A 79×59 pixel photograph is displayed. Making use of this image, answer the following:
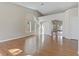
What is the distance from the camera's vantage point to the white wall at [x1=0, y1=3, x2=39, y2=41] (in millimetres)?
1389

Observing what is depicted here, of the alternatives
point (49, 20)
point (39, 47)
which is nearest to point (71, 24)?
point (49, 20)

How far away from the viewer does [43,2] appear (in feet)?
4.64

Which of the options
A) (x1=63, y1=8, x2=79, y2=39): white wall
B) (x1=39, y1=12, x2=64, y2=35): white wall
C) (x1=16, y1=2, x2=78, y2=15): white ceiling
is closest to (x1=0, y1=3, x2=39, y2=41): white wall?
(x1=16, y1=2, x2=78, y2=15): white ceiling

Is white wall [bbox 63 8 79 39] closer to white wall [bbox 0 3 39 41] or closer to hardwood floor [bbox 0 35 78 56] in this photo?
hardwood floor [bbox 0 35 78 56]

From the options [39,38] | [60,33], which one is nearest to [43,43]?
[39,38]

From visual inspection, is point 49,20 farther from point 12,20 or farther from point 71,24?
point 12,20

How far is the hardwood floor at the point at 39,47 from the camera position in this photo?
1387mm

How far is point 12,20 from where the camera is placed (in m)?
1.44

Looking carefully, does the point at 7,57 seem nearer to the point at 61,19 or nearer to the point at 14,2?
the point at 14,2

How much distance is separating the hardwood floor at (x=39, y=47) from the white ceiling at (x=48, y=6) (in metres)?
0.30

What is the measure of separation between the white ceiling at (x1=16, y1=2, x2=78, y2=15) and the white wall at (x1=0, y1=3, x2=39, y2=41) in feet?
0.21

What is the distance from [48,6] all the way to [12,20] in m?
0.44

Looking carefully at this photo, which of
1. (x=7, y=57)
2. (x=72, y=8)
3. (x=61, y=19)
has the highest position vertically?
(x=72, y=8)

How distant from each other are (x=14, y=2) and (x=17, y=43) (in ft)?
1.49
